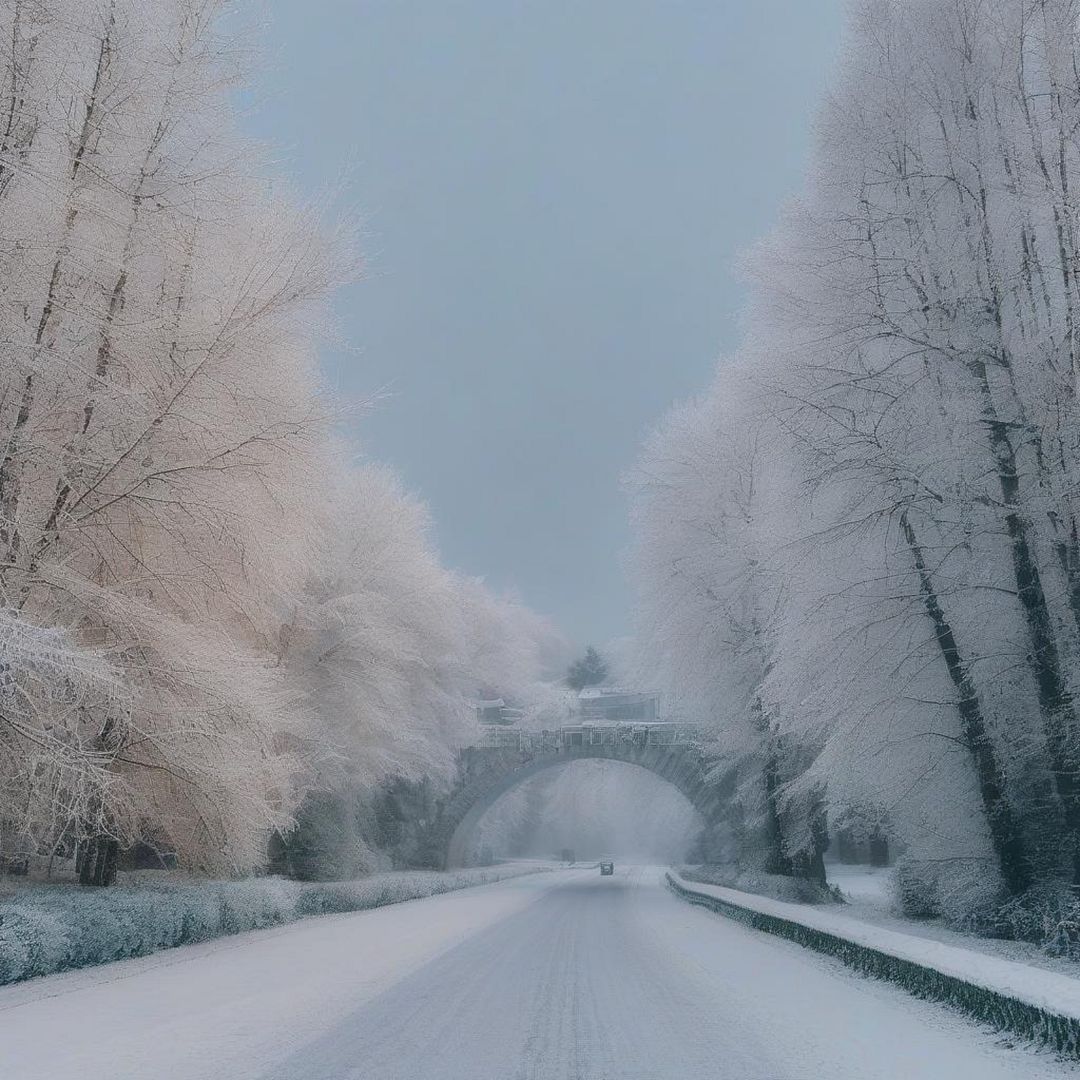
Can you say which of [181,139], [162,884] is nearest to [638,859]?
[162,884]

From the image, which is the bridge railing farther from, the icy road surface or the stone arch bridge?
the icy road surface

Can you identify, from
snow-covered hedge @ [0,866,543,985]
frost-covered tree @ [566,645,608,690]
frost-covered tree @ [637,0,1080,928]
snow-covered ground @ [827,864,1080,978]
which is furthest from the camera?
frost-covered tree @ [566,645,608,690]

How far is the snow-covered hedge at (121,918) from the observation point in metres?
7.70

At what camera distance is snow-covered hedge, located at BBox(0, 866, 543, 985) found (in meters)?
7.70

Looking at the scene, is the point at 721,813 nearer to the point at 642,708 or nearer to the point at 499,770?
the point at 499,770

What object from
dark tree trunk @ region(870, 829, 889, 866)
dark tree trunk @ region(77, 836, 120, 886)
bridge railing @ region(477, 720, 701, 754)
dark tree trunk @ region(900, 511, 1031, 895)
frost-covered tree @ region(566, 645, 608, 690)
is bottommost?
dark tree trunk @ region(870, 829, 889, 866)

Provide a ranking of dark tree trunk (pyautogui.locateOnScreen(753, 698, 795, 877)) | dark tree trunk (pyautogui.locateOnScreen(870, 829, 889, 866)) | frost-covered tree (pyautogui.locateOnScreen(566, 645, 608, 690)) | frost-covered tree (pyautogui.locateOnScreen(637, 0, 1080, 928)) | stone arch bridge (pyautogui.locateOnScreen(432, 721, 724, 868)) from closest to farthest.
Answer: frost-covered tree (pyautogui.locateOnScreen(637, 0, 1080, 928))
dark tree trunk (pyautogui.locateOnScreen(753, 698, 795, 877))
stone arch bridge (pyautogui.locateOnScreen(432, 721, 724, 868))
dark tree trunk (pyautogui.locateOnScreen(870, 829, 889, 866))
frost-covered tree (pyautogui.locateOnScreen(566, 645, 608, 690))

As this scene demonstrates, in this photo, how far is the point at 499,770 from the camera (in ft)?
122

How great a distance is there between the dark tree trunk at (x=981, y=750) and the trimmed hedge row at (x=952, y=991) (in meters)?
2.45

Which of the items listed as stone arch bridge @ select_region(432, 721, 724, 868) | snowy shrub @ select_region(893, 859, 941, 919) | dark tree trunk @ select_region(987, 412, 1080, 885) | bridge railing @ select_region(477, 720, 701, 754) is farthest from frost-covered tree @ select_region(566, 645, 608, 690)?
dark tree trunk @ select_region(987, 412, 1080, 885)

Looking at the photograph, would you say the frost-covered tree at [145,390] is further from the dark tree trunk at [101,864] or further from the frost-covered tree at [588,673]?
the frost-covered tree at [588,673]

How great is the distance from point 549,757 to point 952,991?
1225 inches

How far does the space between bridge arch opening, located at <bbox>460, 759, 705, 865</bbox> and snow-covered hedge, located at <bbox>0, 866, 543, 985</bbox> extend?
29150mm

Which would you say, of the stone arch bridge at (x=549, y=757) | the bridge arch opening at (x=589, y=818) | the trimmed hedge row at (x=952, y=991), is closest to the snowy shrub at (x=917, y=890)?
the trimmed hedge row at (x=952, y=991)
